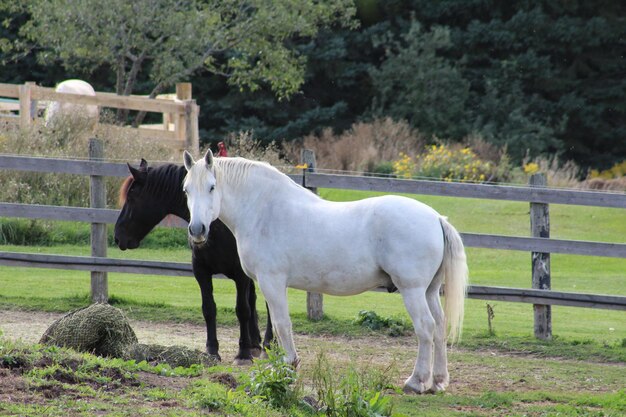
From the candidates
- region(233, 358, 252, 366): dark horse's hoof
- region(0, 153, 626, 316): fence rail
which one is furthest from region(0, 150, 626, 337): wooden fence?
region(233, 358, 252, 366): dark horse's hoof

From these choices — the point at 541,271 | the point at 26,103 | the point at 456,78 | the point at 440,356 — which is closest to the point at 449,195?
the point at 541,271

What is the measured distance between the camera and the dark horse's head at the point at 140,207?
29.3ft

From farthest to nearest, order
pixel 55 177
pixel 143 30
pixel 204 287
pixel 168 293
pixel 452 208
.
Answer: pixel 143 30
pixel 452 208
pixel 55 177
pixel 168 293
pixel 204 287

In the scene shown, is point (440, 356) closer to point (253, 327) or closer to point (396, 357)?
point (396, 357)

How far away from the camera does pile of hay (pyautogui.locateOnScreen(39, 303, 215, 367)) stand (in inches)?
311

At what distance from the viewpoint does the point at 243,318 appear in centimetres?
876

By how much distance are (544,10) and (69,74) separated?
51.7 ft

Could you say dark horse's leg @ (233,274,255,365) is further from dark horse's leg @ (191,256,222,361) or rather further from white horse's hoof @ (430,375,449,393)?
white horse's hoof @ (430,375,449,393)

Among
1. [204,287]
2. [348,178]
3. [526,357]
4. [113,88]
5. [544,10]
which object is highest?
[544,10]

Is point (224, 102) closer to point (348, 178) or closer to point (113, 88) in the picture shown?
point (113, 88)

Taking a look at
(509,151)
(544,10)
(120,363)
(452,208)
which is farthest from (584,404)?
(544,10)

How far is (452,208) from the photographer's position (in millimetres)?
19984

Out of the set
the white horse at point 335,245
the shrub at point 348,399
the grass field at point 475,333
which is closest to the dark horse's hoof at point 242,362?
the grass field at point 475,333

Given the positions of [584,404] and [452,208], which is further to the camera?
[452,208]
